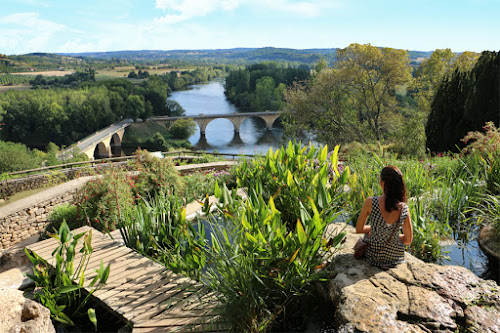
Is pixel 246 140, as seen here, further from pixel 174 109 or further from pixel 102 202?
pixel 102 202

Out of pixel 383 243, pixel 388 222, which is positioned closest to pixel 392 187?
pixel 388 222

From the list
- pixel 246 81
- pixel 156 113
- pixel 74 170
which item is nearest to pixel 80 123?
pixel 156 113

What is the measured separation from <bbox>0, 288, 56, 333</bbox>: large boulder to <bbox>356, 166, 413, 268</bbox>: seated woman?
2412 millimetres

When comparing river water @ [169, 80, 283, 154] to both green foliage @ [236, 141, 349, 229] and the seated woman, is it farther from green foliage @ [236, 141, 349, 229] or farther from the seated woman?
the seated woman

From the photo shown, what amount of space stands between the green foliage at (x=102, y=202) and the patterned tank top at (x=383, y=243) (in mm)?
3885

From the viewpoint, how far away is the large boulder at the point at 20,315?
2324 millimetres

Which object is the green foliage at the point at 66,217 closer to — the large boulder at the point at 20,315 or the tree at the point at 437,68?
the large boulder at the point at 20,315

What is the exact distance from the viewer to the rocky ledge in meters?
2.15

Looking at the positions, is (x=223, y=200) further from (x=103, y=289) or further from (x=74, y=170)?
(x=74, y=170)

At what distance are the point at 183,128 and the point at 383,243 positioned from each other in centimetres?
5361

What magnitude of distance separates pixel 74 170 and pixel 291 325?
494 inches

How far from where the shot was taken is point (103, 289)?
3189 mm

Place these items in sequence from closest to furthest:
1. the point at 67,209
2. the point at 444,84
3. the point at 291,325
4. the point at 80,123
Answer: the point at 291,325
the point at 67,209
the point at 444,84
the point at 80,123

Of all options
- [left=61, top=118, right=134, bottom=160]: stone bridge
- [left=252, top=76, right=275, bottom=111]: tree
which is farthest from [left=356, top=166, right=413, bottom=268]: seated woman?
[left=252, top=76, right=275, bottom=111]: tree
